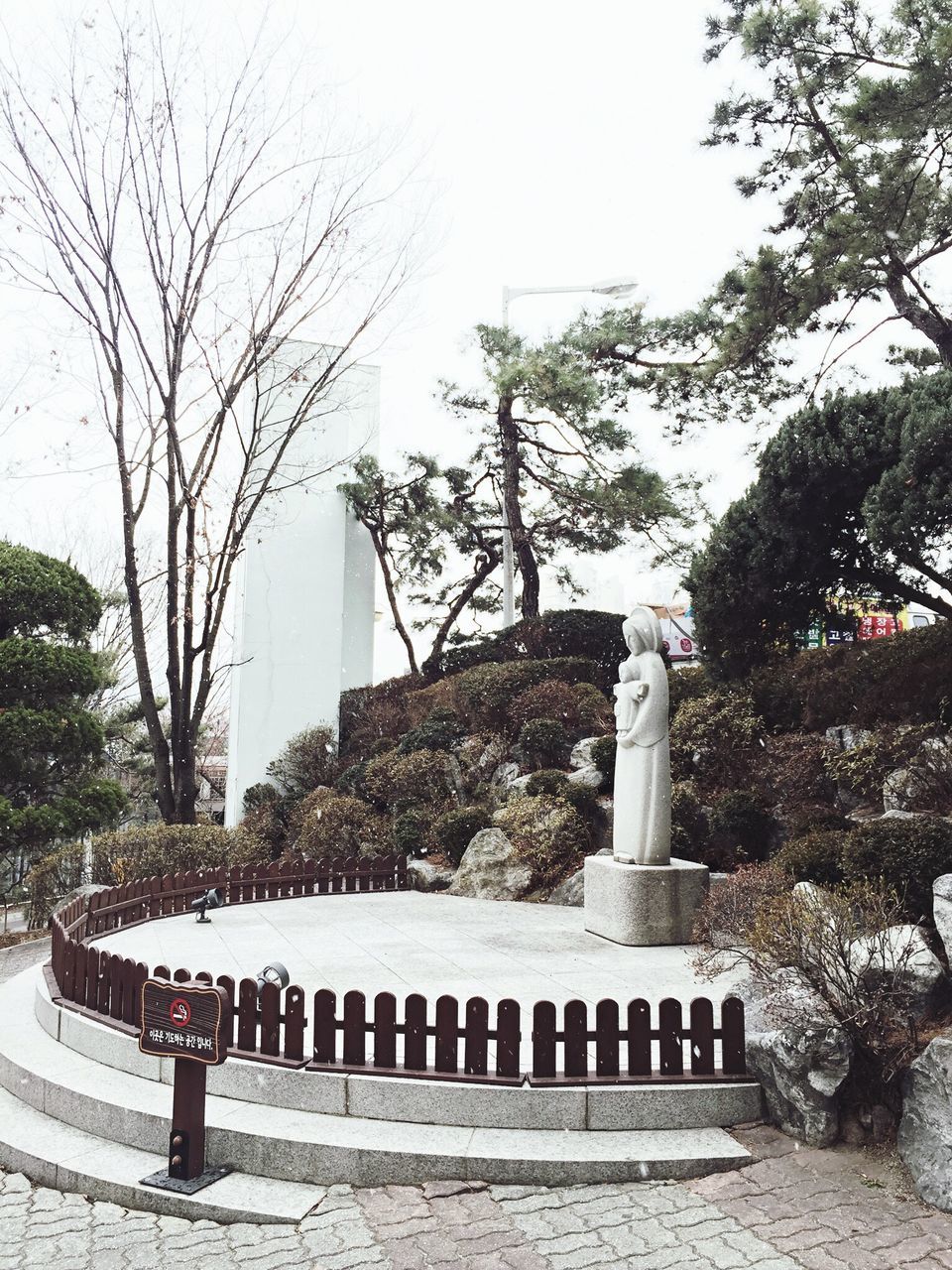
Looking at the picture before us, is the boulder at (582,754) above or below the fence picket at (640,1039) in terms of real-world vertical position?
above

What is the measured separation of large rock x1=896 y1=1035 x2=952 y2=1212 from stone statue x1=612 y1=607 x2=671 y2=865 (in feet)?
11.9

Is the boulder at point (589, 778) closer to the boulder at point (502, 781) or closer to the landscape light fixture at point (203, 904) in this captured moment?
the boulder at point (502, 781)

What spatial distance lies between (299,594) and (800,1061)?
15.1 meters

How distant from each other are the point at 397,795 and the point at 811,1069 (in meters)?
9.90

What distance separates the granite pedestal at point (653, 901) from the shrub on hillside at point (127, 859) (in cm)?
652

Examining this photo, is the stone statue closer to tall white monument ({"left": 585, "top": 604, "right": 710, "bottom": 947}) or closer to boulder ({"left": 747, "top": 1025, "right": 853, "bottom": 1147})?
Result: tall white monument ({"left": 585, "top": 604, "right": 710, "bottom": 947})

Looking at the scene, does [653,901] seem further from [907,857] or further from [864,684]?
[864,684]

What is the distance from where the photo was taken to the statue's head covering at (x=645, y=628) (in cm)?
800

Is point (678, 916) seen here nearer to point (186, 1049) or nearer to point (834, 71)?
point (186, 1049)

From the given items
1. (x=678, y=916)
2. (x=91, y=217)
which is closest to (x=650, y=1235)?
(x=678, y=916)

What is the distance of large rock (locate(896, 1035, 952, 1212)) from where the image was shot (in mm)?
3646

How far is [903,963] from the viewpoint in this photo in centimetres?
428

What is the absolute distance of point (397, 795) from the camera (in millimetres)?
13586

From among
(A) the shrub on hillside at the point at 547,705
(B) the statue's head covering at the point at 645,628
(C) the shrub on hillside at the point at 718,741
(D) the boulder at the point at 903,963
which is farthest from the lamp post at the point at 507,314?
(D) the boulder at the point at 903,963
